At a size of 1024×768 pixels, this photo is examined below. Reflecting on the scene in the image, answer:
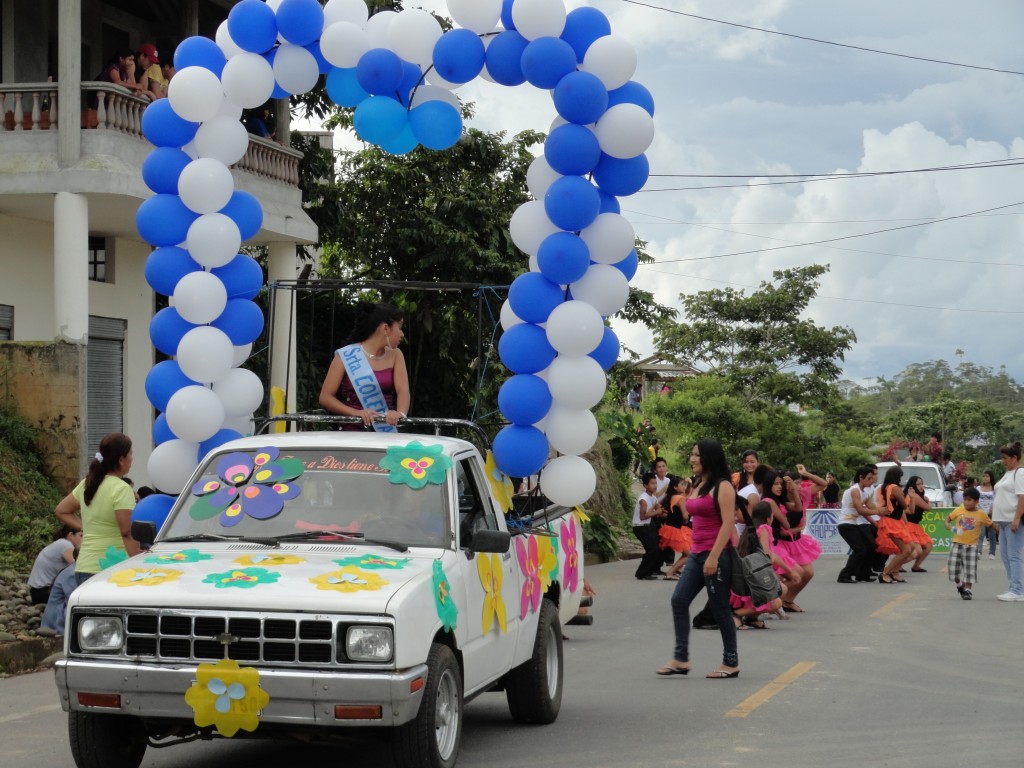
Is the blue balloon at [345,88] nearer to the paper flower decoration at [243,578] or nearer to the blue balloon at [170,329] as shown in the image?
the blue balloon at [170,329]

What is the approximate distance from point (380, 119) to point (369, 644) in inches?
228

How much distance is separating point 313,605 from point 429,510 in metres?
1.34

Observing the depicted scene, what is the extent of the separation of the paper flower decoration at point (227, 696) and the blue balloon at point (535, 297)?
4.53m

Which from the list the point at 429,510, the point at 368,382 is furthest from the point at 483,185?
the point at 429,510

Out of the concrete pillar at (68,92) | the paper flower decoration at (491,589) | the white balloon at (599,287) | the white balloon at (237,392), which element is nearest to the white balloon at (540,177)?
the white balloon at (599,287)

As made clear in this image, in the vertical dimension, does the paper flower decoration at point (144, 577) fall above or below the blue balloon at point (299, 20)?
below

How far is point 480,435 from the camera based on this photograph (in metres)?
9.16

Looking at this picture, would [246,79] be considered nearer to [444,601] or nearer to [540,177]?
[540,177]

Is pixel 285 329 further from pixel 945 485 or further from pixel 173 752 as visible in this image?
pixel 945 485

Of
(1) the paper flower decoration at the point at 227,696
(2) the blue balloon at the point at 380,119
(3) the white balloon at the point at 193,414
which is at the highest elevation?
(2) the blue balloon at the point at 380,119

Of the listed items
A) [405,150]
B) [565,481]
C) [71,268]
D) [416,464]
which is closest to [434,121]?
[405,150]

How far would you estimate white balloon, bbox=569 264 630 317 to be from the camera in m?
10.3

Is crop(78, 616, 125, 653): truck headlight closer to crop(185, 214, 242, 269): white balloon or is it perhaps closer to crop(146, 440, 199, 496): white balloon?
crop(146, 440, 199, 496): white balloon

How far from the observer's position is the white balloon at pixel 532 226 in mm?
10367
